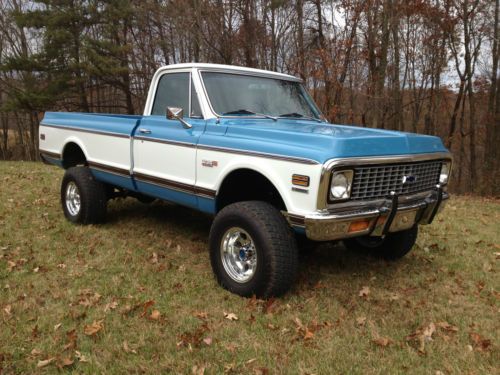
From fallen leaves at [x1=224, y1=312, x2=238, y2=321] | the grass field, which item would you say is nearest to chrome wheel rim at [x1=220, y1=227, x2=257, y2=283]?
the grass field

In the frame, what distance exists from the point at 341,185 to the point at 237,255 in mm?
1205

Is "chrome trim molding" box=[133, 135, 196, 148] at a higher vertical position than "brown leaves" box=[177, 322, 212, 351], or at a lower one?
higher

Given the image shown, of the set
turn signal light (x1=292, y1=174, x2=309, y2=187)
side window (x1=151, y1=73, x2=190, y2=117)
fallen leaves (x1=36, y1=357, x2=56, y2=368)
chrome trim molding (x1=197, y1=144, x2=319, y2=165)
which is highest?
side window (x1=151, y1=73, x2=190, y2=117)

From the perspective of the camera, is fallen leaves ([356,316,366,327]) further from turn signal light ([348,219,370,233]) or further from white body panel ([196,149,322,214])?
white body panel ([196,149,322,214])

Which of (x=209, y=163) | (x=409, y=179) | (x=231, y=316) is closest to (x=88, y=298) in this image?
(x=231, y=316)

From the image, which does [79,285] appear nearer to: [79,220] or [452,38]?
[79,220]

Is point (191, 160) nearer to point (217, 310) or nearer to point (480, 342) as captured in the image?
point (217, 310)

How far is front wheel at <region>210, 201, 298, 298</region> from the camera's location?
11.8ft

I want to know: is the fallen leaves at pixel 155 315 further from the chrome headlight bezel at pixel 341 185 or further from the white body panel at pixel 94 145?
the white body panel at pixel 94 145

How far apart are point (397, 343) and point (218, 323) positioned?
1.34 metres

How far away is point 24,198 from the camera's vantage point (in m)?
7.45

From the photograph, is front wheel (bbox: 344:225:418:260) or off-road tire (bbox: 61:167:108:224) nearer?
front wheel (bbox: 344:225:418:260)

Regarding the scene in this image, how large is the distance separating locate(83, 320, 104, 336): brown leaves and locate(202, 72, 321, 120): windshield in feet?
7.25

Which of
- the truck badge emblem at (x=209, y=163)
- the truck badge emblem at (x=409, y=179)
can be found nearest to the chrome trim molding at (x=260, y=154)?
the truck badge emblem at (x=209, y=163)
